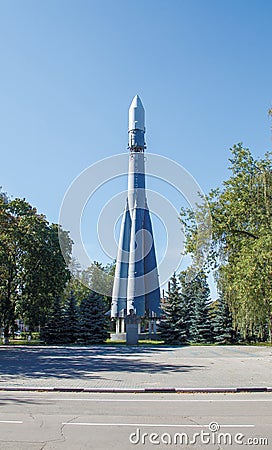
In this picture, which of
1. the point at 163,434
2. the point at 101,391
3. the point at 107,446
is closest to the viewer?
the point at 107,446

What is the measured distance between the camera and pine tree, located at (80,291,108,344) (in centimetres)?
3612

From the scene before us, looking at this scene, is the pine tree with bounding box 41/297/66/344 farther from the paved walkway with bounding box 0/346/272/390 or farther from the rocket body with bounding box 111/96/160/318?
the paved walkway with bounding box 0/346/272/390

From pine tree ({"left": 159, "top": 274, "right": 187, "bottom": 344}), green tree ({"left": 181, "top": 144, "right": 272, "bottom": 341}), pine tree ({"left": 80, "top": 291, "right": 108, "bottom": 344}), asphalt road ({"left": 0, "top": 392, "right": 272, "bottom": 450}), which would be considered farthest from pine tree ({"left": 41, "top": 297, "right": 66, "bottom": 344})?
asphalt road ({"left": 0, "top": 392, "right": 272, "bottom": 450})

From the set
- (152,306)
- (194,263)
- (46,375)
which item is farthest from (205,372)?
(152,306)

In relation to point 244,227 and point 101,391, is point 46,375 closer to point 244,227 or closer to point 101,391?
point 101,391

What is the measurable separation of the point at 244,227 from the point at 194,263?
323cm

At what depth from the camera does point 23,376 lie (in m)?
14.0

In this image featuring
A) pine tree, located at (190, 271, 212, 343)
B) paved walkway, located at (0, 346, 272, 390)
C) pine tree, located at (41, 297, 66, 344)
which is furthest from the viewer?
pine tree, located at (190, 271, 212, 343)

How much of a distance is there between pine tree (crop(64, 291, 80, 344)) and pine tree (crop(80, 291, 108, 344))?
0.42 metres

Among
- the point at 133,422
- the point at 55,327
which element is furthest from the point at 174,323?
the point at 133,422

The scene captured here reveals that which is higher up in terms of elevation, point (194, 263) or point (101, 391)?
point (194, 263)

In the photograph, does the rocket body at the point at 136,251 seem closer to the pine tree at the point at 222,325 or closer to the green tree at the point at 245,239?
the pine tree at the point at 222,325

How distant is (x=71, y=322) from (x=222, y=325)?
12.3m

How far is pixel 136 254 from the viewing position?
45188 mm
